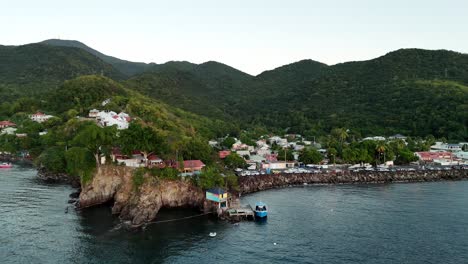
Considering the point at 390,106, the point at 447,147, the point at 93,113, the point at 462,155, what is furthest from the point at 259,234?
the point at 390,106

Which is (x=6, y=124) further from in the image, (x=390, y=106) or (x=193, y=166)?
(x=390, y=106)

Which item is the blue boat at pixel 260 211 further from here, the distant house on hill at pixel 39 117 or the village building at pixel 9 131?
the village building at pixel 9 131

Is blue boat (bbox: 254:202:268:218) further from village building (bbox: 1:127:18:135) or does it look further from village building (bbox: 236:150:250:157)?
village building (bbox: 1:127:18:135)

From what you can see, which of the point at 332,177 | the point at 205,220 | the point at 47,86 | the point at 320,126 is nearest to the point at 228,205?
the point at 205,220

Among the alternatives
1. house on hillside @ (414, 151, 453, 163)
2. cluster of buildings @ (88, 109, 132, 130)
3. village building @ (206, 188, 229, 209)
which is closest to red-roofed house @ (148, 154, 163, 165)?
village building @ (206, 188, 229, 209)

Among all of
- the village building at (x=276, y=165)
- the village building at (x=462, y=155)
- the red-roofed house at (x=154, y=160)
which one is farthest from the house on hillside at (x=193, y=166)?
the village building at (x=462, y=155)
